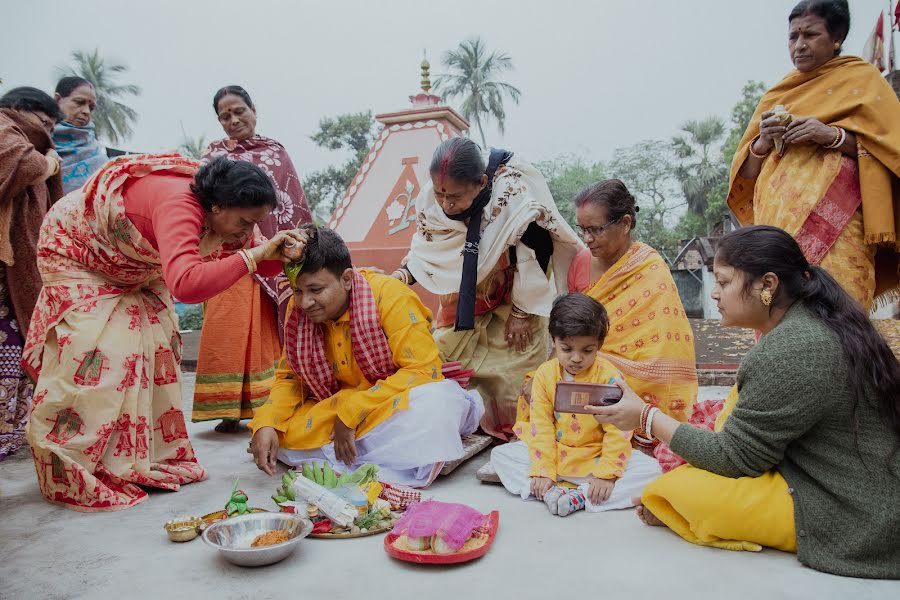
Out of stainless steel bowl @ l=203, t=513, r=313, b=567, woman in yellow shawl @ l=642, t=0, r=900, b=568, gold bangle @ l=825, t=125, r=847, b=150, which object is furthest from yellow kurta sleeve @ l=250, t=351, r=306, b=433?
gold bangle @ l=825, t=125, r=847, b=150

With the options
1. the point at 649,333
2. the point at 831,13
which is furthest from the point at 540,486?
the point at 831,13

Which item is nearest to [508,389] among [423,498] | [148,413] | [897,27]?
[423,498]

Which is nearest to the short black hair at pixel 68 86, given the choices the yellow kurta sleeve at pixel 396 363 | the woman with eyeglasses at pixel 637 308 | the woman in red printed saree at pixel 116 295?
the woman in red printed saree at pixel 116 295

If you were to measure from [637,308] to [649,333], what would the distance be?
148 mm

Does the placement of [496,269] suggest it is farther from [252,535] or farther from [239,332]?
[252,535]

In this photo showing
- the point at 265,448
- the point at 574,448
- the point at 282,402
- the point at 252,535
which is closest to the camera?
the point at 252,535

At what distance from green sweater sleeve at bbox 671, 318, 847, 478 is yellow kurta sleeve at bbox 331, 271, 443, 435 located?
1.46 m

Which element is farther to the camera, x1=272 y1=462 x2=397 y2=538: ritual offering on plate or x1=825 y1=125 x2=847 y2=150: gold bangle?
x1=825 y1=125 x2=847 y2=150: gold bangle

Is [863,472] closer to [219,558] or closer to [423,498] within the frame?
[423,498]

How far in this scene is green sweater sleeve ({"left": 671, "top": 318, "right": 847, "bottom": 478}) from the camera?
2.12 m

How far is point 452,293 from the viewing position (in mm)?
4250

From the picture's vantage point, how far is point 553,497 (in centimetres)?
282

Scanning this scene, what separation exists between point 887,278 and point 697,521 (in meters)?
2.10

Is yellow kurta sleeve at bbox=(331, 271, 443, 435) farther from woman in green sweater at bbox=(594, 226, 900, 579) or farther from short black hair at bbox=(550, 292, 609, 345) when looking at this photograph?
woman in green sweater at bbox=(594, 226, 900, 579)
